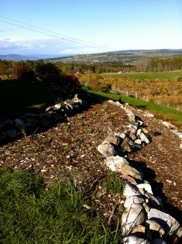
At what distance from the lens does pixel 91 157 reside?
8.95 m

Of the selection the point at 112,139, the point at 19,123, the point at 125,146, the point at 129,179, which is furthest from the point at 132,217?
the point at 19,123

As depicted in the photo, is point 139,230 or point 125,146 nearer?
point 139,230

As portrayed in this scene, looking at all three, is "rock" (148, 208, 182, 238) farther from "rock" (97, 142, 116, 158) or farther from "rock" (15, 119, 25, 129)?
"rock" (15, 119, 25, 129)

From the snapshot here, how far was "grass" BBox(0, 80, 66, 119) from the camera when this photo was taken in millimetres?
11867

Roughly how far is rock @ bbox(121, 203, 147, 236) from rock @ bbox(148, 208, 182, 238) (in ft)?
0.74

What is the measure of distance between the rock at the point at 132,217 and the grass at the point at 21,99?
6437 millimetres

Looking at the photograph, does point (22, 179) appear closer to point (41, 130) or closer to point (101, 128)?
point (41, 130)

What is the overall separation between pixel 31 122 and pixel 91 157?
292 cm

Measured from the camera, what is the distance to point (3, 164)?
7.76m

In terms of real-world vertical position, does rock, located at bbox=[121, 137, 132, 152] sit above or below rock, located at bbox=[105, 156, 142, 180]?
below

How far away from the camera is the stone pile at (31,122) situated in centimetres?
953

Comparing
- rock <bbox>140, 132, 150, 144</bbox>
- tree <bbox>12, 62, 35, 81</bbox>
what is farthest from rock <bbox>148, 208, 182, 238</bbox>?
tree <bbox>12, 62, 35, 81</bbox>

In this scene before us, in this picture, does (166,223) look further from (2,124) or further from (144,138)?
(144,138)

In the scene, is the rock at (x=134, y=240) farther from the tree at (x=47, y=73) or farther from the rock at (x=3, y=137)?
the tree at (x=47, y=73)
